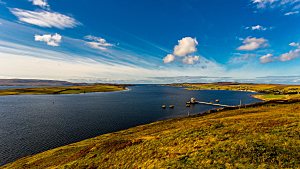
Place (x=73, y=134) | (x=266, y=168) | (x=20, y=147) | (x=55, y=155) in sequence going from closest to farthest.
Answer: (x=266, y=168)
(x=55, y=155)
(x=20, y=147)
(x=73, y=134)

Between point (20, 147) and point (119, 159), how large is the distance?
43972 millimetres

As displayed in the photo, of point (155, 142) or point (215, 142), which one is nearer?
point (215, 142)

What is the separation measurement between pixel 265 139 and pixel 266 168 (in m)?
8.83

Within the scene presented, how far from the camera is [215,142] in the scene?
3098 cm

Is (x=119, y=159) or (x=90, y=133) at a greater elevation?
(x=119, y=159)

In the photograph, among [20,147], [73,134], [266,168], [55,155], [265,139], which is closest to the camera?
[266,168]

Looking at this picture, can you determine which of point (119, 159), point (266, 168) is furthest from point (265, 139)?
point (119, 159)

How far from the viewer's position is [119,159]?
107 ft

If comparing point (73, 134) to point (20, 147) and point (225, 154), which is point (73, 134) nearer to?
point (20, 147)

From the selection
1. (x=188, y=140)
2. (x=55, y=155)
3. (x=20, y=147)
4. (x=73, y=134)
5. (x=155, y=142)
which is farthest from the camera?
(x=73, y=134)

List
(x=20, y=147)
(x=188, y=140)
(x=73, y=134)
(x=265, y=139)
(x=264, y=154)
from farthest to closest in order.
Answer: (x=73, y=134)
(x=20, y=147)
(x=188, y=140)
(x=265, y=139)
(x=264, y=154)

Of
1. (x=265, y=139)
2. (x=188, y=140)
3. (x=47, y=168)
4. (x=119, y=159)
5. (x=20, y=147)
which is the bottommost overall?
(x=20, y=147)

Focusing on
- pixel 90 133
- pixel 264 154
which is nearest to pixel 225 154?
pixel 264 154

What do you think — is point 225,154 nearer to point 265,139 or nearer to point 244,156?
point 244,156
